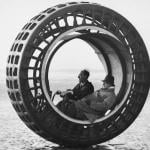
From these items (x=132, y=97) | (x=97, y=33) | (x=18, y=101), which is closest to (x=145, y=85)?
(x=132, y=97)

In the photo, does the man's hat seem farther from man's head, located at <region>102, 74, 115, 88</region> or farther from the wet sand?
the wet sand

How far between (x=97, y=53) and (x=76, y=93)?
141 centimetres

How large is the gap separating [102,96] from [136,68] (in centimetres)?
107

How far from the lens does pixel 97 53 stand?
37.3 feet

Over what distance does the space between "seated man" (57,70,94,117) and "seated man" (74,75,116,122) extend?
130 mm

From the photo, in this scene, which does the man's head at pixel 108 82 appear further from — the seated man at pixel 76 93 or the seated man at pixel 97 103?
the seated man at pixel 76 93

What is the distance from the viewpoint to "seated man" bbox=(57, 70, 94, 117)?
10.2 m

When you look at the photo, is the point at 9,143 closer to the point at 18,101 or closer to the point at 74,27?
the point at 18,101

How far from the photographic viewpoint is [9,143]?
11195 millimetres

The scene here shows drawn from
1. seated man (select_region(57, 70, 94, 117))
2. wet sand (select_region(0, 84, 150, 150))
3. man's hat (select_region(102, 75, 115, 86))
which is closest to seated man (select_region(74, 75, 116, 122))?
man's hat (select_region(102, 75, 115, 86))

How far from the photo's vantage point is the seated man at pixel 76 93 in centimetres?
1020

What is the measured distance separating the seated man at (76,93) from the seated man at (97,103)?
0.13 meters

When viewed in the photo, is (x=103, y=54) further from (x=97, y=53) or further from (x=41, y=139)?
(x=41, y=139)

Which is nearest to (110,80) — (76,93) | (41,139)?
(76,93)
